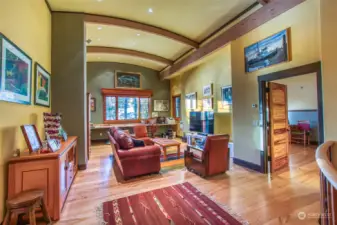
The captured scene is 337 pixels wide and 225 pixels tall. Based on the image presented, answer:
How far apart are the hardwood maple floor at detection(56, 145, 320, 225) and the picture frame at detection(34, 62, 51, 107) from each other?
5.58ft

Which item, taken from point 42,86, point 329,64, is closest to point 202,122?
point 329,64

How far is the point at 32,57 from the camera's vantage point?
2703mm

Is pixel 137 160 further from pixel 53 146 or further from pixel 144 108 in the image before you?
pixel 144 108

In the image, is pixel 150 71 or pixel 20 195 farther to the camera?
pixel 150 71

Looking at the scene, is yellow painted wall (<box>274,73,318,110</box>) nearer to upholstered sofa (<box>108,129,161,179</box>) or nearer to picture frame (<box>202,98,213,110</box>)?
picture frame (<box>202,98,213,110</box>)

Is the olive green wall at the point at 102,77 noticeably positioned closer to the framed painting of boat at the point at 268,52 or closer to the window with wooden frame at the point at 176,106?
the window with wooden frame at the point at 176,106

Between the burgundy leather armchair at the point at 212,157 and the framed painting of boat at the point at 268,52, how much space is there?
5.84 feet

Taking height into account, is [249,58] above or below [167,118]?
above

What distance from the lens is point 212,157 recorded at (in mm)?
3334

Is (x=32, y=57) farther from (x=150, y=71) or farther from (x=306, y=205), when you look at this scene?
(x=150, y=71)

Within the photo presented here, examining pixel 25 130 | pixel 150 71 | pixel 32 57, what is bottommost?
pixel 25 130

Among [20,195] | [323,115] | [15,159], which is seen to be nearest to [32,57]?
[15,159]

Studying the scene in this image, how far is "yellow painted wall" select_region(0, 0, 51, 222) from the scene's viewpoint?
1.89 m

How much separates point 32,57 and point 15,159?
1697 mm
